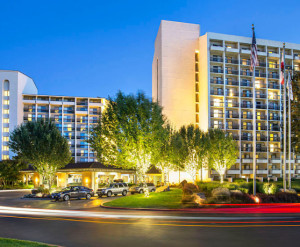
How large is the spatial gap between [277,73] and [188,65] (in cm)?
2298

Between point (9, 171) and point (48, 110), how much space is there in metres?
47.3

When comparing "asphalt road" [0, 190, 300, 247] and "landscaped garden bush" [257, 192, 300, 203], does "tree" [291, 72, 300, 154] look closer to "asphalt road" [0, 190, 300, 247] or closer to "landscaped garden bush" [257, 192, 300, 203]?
"landscaped garden bush" [257, 192, 300, 203]

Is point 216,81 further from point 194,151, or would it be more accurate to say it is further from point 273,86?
point 194,151

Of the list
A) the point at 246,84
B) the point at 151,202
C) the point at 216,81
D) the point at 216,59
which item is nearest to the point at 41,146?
the point at 151,202

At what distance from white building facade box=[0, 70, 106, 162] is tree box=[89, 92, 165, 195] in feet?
247

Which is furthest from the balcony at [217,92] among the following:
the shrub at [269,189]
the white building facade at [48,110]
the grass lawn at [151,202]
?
the white building facade at [48,110]

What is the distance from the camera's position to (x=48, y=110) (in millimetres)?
113500

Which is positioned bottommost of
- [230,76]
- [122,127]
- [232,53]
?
[122,127]

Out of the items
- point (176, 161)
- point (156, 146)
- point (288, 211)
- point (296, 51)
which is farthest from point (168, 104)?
point (288, 211)

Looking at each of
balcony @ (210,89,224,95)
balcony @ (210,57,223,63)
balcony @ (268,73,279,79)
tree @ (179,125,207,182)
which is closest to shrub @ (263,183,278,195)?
tree @ (179,125,207,182)

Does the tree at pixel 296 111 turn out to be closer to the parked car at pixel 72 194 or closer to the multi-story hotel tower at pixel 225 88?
the multi-story hotel tower at pixel 225 88

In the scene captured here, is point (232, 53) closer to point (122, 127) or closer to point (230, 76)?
point (230, 76)

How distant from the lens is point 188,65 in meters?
76.4

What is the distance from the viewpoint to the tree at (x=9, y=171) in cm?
6894
